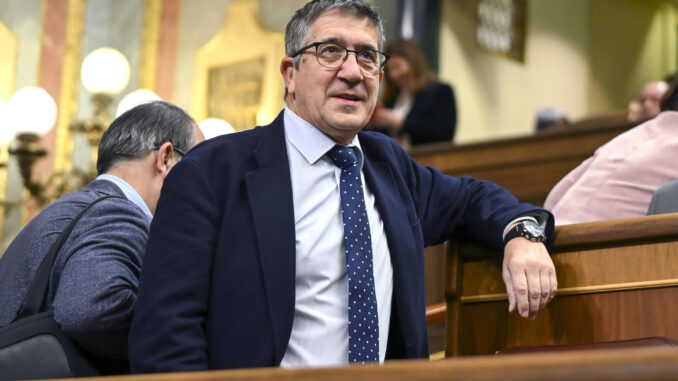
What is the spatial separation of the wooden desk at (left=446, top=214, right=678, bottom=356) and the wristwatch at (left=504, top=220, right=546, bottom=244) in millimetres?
60

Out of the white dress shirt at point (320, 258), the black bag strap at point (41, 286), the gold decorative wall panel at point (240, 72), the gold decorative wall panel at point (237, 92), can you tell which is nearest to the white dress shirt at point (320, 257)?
the white dress shirt at point (320, 258)

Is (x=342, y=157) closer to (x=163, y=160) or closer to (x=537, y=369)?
(x=163, y=160)

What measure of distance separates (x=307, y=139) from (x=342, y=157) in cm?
9

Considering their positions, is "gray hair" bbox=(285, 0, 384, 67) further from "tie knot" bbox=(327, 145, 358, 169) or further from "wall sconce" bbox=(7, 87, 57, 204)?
"wall sconce" bbox=(7, 87, 57, 204)

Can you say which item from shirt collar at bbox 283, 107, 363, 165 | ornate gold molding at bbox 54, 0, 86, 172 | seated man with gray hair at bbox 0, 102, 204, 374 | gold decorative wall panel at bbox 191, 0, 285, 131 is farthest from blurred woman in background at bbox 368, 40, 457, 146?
shirt collar at bbox 283, 107, 363, 165

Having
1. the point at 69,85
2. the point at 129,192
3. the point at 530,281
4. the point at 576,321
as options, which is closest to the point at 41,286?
the point at 129,192

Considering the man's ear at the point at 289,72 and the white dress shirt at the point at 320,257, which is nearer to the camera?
the white dress shirt at the point at 320,257

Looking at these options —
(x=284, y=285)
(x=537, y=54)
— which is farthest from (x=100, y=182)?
(x=537, y=54)

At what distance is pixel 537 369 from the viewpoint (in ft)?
2.98

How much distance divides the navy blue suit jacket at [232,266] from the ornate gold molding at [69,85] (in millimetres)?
4648

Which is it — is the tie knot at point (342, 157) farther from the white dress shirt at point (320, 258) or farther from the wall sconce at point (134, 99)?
the wall sconce at point (134, 99)

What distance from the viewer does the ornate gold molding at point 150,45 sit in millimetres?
7148

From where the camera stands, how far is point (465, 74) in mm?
8516

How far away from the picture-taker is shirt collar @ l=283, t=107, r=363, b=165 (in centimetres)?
216
